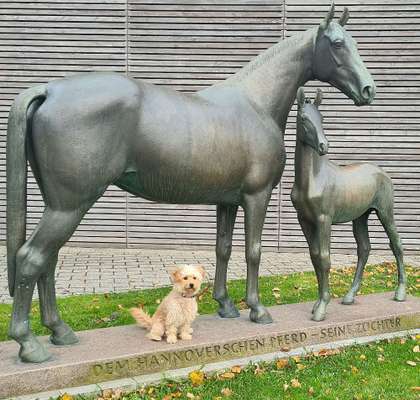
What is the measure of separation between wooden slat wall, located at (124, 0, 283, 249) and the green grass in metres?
2.58

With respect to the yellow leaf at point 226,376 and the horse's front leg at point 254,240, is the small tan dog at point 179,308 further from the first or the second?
the horse's front leg at point 254,240

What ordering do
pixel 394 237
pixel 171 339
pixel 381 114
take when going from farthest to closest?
pixel 381 114 < pixel 394 237 < pixel 171 339

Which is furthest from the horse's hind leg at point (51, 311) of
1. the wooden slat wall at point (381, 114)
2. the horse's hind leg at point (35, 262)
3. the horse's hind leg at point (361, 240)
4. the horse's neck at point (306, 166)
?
the wooden slat wall at point (381, 114)

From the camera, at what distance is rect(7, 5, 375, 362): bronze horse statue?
11.6 feet

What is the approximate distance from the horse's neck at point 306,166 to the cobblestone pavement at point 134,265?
372cm

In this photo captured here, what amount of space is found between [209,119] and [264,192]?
30.4 inches

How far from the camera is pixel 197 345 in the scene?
13.4 ft

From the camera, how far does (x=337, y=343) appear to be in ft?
15.4

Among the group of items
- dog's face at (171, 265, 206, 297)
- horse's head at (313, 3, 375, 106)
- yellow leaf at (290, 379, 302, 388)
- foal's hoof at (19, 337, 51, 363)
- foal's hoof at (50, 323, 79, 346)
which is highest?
horse's head at (313, 3, 375, 106)

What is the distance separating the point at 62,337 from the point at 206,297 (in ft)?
9.76

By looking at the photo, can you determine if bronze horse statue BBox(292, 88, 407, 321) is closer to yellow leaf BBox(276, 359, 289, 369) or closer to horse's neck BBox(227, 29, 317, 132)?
horse's neck BBox(227, 29, 317, 132)

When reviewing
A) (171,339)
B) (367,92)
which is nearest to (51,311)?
(171,339)

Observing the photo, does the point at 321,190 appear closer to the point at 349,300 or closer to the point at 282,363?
the point at 349,300

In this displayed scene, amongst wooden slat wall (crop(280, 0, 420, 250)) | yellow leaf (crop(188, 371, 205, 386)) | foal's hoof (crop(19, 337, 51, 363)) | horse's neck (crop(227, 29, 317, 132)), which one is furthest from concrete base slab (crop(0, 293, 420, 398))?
wooden slat wall (crop(280, 0, 420, 250))
